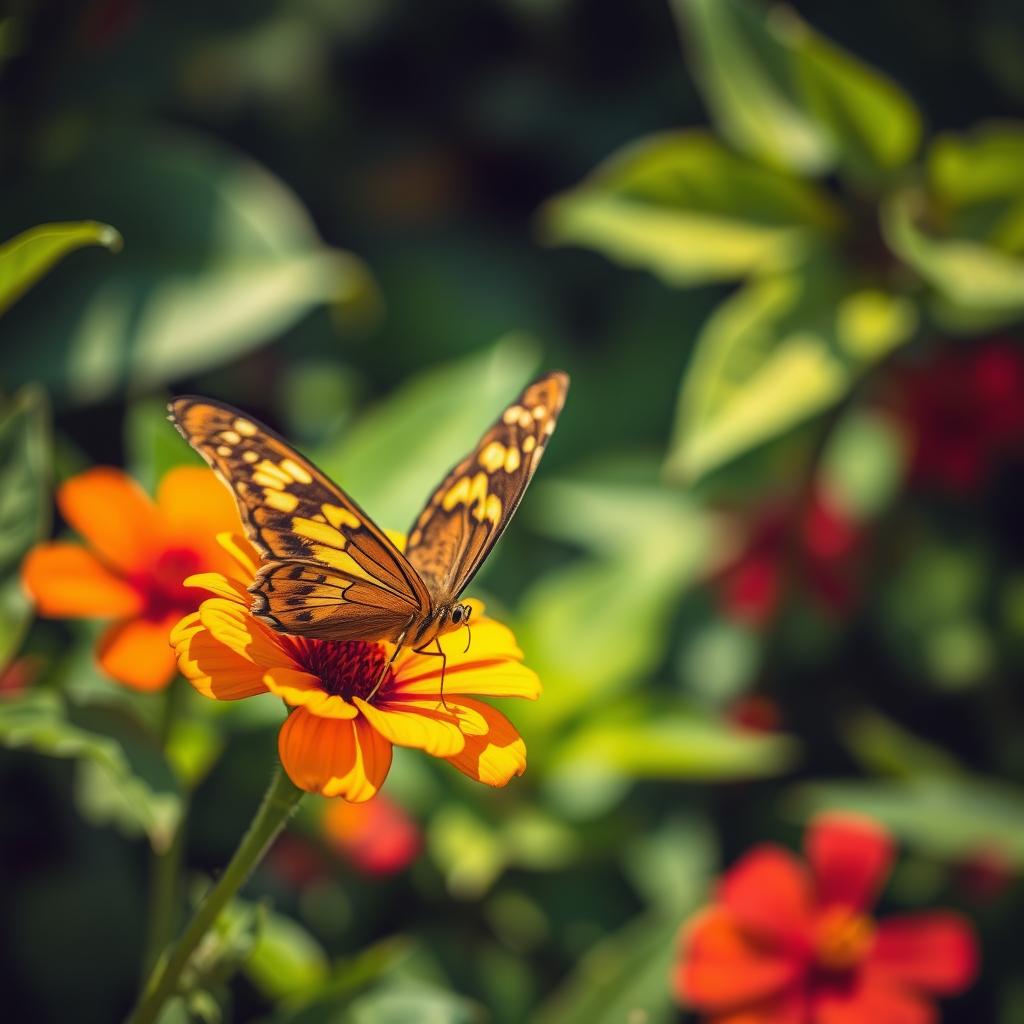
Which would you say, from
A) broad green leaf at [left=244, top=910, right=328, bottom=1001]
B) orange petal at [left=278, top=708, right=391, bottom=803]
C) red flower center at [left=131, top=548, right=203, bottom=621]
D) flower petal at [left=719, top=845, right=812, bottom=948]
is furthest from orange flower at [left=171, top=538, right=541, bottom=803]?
flower petal at [left=719, top=845, right=812, bottom=948]

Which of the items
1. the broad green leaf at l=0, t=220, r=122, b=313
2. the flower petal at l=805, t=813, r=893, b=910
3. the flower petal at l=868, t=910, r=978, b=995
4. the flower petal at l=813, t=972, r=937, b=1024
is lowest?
the flower petal at l=868, t=910, r=978, b=995

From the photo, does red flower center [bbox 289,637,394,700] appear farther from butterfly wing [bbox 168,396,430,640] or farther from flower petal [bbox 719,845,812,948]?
flower petal [bbox 719,845,812,948]

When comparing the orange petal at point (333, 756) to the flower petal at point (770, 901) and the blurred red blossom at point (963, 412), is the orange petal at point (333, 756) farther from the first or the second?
the blurred red blossom at point (963, 412)

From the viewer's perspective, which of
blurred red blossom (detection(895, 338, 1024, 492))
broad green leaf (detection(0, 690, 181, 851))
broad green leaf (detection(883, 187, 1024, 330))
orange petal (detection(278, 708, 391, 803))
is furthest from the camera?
blurred red blossom (detection(895, 338, 1024, 492))

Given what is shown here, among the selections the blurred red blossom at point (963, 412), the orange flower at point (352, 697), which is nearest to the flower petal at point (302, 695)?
the orange flower at point (352, 697)

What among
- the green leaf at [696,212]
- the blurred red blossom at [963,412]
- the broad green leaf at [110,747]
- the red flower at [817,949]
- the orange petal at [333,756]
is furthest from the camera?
the blurred red blossom at [963,412]

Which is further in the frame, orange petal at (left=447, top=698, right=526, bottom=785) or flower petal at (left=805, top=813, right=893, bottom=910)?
flower petal at (left=805, top=813, right=893, bottom=910)

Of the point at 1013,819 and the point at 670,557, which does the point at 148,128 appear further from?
the point at 1013,819
